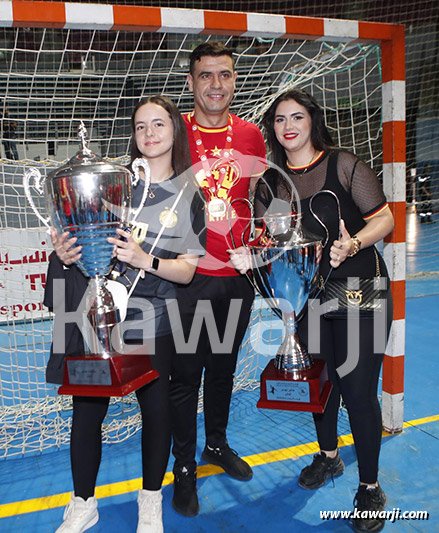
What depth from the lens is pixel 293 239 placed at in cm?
159

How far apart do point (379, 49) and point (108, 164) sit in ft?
5.54

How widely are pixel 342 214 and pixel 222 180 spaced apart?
0.52 metres

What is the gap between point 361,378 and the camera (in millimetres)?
1883

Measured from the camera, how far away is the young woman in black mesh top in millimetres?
1786

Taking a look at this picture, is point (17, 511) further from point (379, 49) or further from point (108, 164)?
point (379, 49)

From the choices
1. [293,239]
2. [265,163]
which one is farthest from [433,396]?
[293,239]

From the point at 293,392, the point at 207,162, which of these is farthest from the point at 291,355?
the point at 207,162

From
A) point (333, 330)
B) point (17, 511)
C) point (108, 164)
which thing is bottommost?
point (17, 511)

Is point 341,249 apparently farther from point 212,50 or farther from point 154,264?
point 212,50

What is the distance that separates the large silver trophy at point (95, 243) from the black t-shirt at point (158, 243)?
0.44 feet


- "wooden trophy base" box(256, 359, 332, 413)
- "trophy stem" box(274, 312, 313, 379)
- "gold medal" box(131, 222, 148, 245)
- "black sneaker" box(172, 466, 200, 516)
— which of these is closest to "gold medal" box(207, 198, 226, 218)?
"gold medal" box(131, 222, 148, 245)

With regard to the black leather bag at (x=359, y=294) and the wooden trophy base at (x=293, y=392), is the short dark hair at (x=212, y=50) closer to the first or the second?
the black leather bag at (x=359, y=294)

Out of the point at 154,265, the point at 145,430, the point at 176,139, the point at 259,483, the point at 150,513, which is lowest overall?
the point at 259,483

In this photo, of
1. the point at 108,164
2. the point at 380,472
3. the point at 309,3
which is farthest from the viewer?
the point at 309,3
